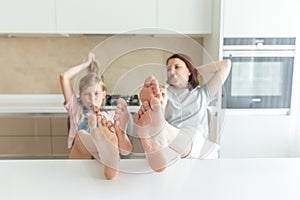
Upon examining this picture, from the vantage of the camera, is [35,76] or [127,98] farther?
[35,76]

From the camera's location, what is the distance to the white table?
80 cm

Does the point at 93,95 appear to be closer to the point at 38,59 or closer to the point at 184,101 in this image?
the point at 184,101

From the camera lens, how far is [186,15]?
93.5 inches

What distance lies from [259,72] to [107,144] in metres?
1.71

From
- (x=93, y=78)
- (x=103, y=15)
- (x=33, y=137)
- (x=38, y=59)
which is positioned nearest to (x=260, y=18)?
(x=103, y=15)

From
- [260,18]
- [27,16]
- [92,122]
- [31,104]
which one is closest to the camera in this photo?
[92,122]

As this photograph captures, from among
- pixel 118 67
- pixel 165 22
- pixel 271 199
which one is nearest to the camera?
pixel 271 199

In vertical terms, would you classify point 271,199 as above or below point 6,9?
below

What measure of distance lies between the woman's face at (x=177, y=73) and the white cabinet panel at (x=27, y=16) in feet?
4.95

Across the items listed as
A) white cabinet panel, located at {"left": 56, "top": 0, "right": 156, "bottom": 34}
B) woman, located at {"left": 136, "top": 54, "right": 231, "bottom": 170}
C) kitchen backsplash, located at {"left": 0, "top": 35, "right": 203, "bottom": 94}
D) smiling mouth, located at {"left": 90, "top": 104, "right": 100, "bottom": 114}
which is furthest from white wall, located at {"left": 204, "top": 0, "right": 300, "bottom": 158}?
smiling mouth, located at {"left": 90, "top": 104, "right": 100, "bottom": 114}

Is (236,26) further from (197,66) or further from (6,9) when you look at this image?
(6,9)

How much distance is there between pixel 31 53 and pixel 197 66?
6.29 feet

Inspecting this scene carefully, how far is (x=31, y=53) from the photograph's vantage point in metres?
2.71

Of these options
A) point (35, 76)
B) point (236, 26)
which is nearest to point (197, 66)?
point (236, 26)
